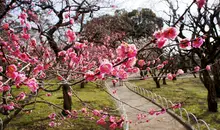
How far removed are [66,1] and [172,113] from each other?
6.99 meters

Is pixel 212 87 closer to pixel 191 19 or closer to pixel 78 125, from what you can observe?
pixel 191 19

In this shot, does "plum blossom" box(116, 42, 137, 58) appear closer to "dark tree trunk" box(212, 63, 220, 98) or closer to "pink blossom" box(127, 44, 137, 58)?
"pink blossom" box(127, 44, 137, 58)

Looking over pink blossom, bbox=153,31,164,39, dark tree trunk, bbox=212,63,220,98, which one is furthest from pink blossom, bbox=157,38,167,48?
dark tree trunk, bbox=212,63,220,98

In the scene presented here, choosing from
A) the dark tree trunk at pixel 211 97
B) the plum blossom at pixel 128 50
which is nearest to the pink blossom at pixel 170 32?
the plum blossom at pixel 128 50

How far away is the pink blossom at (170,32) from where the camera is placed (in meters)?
2.07

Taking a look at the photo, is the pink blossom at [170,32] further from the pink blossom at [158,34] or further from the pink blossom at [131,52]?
the pink blossom at [131,52]

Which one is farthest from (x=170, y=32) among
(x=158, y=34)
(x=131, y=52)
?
(x=131, y=52)

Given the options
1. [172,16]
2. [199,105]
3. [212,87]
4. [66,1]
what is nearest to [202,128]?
[212,87]

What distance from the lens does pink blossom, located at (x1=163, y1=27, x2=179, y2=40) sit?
207cm

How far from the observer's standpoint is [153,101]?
47.0 ft

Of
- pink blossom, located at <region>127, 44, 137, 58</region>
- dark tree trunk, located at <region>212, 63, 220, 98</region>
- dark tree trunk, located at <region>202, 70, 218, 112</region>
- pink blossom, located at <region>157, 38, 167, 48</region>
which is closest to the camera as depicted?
pink blossom, located at <region>127, 44, 137, 58</region>

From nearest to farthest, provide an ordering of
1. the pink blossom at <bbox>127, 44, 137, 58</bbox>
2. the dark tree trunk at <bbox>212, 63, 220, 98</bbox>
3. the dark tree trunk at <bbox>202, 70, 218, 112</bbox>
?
1. the pink blossom at <bbox>127, 44, 137, 58</bbox>
2. the dark tree trunk at <bbox>202, 70, 218, 112</bbox>
3. the dark tree trunk at <bbox>212, 63, 220, 98</bbox>

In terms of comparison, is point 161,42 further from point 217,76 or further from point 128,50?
point 217,76

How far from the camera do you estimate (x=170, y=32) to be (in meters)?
2.09
